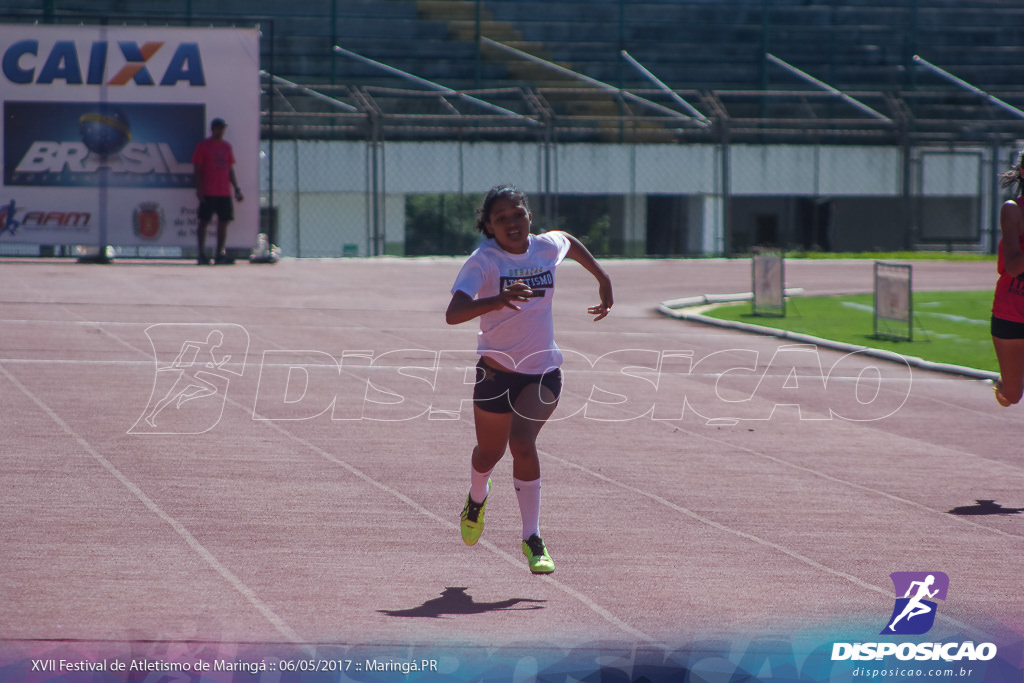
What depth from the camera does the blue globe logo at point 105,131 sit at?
24.9 meters

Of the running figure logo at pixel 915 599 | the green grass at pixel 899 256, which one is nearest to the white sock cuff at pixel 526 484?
the running figure logo at pixel 915 599

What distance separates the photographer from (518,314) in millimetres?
6484

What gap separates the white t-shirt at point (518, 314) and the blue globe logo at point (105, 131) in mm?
19853

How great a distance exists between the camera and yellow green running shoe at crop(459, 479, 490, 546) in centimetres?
671

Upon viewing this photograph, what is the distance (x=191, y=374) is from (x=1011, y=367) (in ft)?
23.2

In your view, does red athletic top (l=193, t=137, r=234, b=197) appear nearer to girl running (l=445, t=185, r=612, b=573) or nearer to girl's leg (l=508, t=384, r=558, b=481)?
girl running (l=445, t=185, r=612, b=573)

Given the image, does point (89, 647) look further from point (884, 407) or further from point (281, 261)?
point (281, 261)

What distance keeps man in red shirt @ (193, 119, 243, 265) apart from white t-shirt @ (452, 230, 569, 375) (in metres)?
18.6

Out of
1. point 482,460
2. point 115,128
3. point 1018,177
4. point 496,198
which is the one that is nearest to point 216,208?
point 115,128

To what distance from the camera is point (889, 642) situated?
17.8 ft

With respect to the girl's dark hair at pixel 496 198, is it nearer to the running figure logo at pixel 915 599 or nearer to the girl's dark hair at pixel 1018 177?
the running figure logo at pixel 915 599

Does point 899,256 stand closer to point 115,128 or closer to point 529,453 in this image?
point 115,128

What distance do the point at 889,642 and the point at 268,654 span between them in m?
2.38

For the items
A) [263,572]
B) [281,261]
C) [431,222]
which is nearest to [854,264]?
[431,222]
